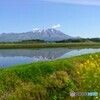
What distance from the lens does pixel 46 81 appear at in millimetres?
12414

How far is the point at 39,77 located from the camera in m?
12.4

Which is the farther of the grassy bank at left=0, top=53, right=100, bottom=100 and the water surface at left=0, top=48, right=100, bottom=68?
the water surface at left=0, top=48, right=100, bottom=68

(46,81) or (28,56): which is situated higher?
(46,81)

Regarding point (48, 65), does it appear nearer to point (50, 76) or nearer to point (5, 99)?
point (50, 76)

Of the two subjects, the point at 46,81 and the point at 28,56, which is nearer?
the point at 46,81

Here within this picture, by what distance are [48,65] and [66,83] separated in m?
1.24

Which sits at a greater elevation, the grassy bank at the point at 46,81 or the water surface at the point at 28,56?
the grassy bank at the point at 46,81

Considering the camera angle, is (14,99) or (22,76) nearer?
(14,99)

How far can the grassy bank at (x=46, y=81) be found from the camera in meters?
10.7

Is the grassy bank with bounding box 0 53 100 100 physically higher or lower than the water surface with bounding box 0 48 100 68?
higher

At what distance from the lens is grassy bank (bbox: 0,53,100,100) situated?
10.7m

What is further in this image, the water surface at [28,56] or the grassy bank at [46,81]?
the water surface at [28,56]

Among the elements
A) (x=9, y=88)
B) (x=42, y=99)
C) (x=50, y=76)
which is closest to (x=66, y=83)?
(x=50, y=76)

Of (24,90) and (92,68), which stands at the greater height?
(92,68)
